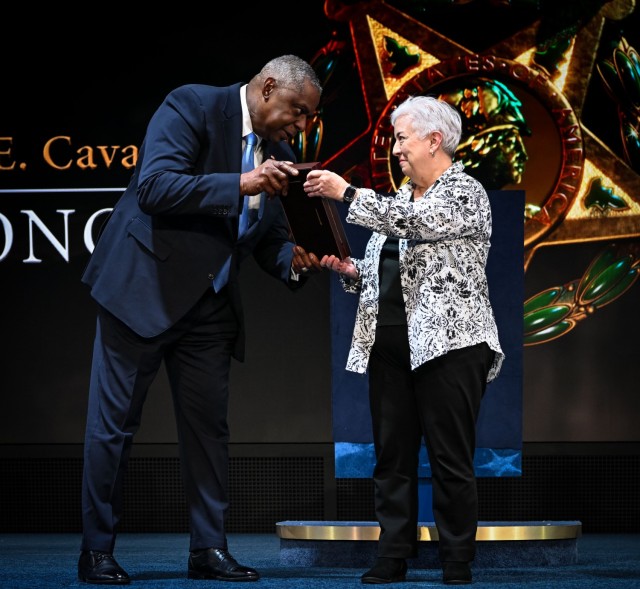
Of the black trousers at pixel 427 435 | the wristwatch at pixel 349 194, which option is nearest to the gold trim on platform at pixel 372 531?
the black trousers at pixel 427 435

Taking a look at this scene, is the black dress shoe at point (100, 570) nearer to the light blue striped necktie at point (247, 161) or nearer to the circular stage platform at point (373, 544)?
the circular stage platform at point (373, 544)

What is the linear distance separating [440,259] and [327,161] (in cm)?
201

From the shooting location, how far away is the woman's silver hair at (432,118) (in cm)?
275

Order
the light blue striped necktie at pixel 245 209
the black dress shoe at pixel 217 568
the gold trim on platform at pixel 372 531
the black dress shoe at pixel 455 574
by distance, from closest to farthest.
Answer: the black dress shoe at pixel 455 574 → the black dress shoe at pixel 217 568 → the light blue striped necktie at pixel 245 209 → the gold trim on platform at pixel 372 531

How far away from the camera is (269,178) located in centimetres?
265

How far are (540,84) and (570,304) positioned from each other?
988mm

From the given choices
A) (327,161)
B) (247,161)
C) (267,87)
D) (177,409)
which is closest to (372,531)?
(177,409)

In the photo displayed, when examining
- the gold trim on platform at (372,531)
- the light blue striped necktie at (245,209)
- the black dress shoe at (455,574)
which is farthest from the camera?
the gold trim on platform at (372,531)

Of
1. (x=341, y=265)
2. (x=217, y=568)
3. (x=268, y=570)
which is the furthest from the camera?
(x=268, y=570)

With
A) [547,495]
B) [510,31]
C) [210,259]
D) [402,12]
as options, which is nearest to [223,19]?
[402,12]

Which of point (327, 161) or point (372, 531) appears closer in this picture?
point (372, 531)

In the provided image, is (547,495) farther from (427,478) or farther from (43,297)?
(43,297)

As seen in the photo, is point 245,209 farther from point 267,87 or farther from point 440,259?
point 440,259

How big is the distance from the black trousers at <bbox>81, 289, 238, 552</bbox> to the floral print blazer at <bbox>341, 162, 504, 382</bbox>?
1.32 ft
